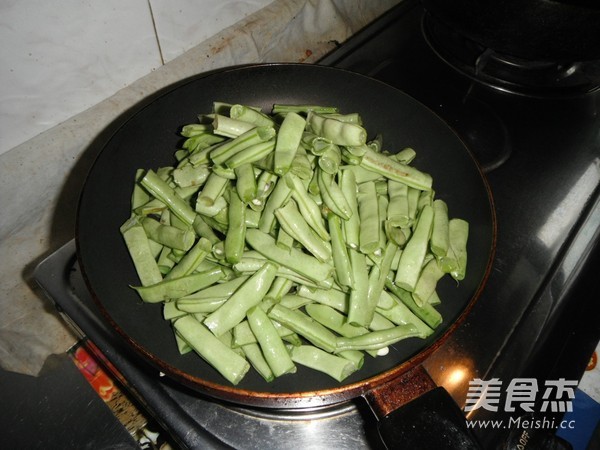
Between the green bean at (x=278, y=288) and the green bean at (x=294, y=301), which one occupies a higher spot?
the green bean at (x=278, y=288)

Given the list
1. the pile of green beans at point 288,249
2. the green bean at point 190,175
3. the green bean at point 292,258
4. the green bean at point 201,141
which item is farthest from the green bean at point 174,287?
the green bean at point 201,141

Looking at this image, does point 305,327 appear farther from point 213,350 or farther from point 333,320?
point 213,350

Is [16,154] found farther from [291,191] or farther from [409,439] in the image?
[409,439]

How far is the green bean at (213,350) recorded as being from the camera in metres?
0.91

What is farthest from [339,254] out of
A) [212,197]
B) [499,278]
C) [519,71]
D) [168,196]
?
[519,71]

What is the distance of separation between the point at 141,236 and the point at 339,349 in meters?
0.50

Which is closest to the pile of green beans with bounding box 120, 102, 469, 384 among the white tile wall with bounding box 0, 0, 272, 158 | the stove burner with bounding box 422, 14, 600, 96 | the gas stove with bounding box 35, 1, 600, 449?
the gas stove with bounding box 35, 1, 600, 449

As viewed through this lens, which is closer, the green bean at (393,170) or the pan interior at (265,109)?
the pan interior at (265,109)

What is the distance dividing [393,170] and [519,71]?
1.03m

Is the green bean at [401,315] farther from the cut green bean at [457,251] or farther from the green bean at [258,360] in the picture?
the green bean at [258,360]

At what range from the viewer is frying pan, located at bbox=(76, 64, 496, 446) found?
0.87 metres

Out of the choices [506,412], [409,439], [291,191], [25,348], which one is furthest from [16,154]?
[506,412]

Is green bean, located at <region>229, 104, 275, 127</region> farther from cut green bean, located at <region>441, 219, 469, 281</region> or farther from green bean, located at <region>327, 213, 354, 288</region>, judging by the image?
cut green bean, located at <region>441, 219, 469, 281</region>

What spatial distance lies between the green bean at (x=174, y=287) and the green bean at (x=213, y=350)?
0.19 feet
